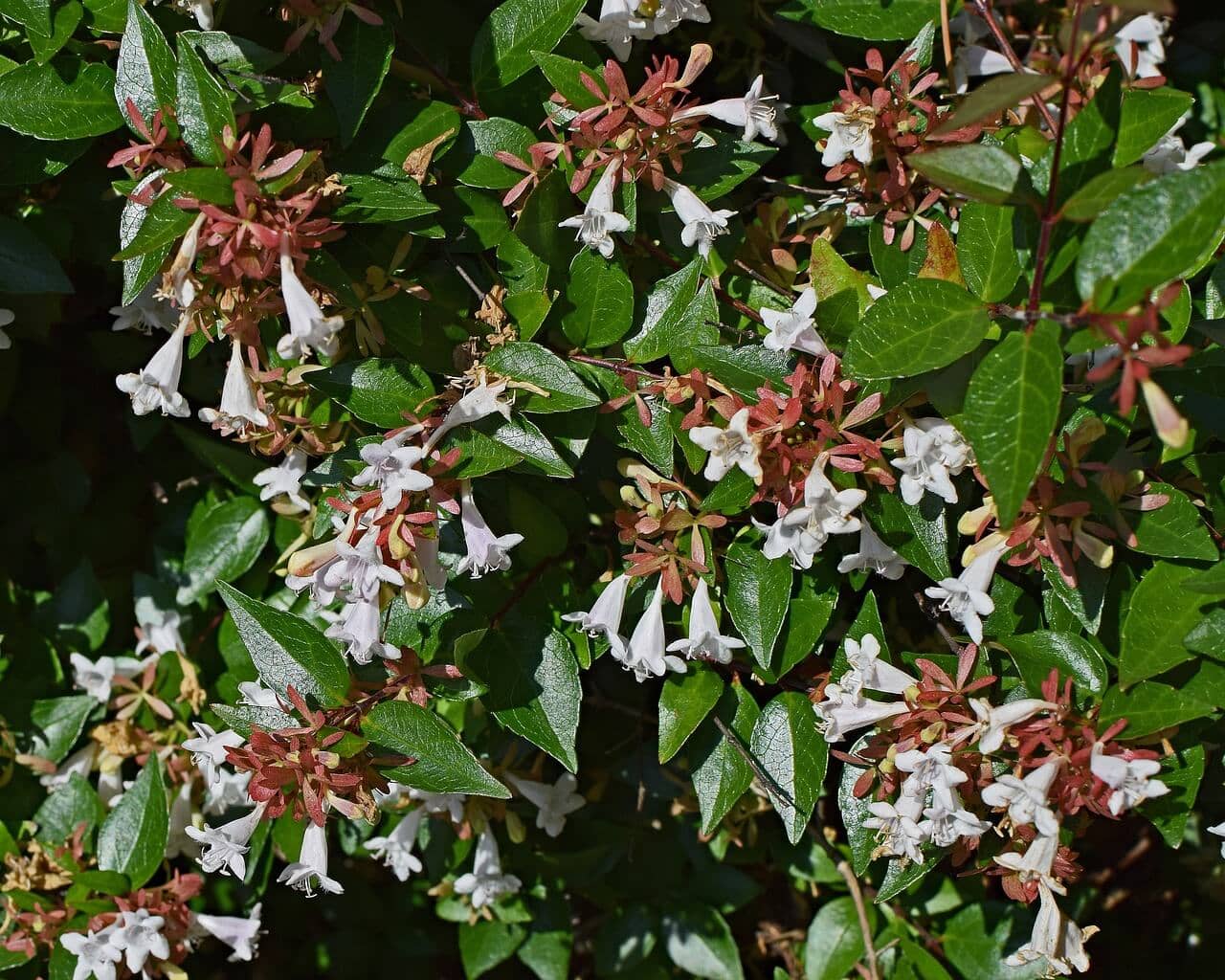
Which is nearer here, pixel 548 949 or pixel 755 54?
pixel 755 54

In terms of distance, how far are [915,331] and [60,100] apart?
1355mm

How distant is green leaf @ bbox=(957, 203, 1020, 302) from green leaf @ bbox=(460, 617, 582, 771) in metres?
0.85

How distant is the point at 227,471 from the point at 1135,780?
1.72 metres

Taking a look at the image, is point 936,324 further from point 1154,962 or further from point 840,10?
point 1154,962

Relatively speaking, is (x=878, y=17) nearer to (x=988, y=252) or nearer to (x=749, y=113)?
(x=749, y=113)

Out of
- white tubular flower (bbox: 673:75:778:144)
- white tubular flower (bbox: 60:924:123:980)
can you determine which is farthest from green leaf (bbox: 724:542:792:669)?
white tubular flower (bbox: 60:924:123:980)

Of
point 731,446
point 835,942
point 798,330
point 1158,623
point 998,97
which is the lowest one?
point 835,942

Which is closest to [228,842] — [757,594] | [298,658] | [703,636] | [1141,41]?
[298,658]

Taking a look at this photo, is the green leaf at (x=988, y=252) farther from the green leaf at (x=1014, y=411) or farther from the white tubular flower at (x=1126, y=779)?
the white tubular flower at (x=1126, y=779)

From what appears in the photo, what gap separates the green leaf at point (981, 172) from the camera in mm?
1228

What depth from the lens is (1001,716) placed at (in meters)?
1.44

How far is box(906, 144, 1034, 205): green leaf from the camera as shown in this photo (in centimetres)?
123

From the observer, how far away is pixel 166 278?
146 centimetres

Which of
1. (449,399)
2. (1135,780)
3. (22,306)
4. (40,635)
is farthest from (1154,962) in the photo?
(22,306)
